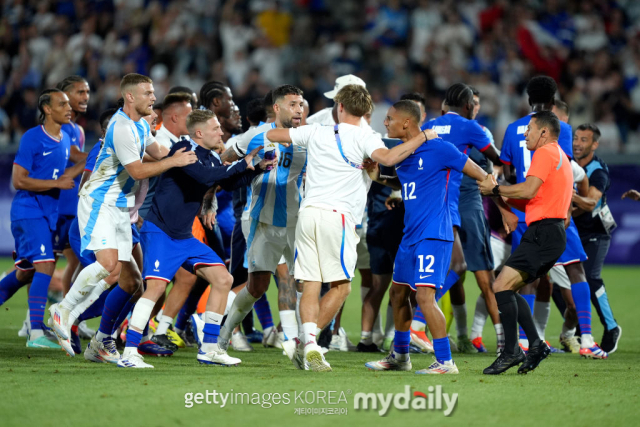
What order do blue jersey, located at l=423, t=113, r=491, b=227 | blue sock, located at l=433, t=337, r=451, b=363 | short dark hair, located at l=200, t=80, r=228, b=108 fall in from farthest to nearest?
short dark hair, located at l=200, t=80, r=228, b=108
blue jersey, located at l=423, t=113, r=491, b=227
blue sock, located at l=433, t=337, r=451, b=363

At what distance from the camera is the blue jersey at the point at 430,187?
6.30 meters

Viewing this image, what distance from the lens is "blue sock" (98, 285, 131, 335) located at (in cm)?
686

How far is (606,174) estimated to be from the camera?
8.97 meters

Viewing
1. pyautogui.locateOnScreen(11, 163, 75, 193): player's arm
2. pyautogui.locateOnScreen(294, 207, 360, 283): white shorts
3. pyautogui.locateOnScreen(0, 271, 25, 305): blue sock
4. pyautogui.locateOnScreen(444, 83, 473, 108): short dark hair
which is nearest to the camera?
pyautogui.locateOnScreen(294, 207, 360, 283): white shorts

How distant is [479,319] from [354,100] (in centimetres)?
326

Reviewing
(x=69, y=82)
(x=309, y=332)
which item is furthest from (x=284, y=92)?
(x=69, y=82)

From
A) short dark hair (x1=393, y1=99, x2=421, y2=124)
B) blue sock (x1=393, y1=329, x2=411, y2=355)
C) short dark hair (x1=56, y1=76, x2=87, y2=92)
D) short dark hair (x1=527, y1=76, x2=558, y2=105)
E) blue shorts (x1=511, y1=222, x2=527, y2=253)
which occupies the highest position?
short dark hair (x1=56, y1=76, x2=87, y2=92)

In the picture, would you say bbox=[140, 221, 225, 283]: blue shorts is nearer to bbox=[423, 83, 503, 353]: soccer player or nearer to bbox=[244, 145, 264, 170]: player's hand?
bbox=[244, 145, 264, 170]: player's hand

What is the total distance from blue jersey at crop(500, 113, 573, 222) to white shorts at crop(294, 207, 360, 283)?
2501 mm

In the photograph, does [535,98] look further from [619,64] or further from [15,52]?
[15,52]

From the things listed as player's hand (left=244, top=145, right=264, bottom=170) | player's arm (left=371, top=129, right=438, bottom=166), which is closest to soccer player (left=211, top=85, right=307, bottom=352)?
player's hand (left=244, top=145, right=264, bottom=170)

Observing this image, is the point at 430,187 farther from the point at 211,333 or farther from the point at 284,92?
the point at 211,333

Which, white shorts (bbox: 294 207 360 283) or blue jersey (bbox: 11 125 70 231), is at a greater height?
blue jersey (bbox: 11 125 70 231)

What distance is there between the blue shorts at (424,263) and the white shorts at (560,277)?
2850 millimetres
